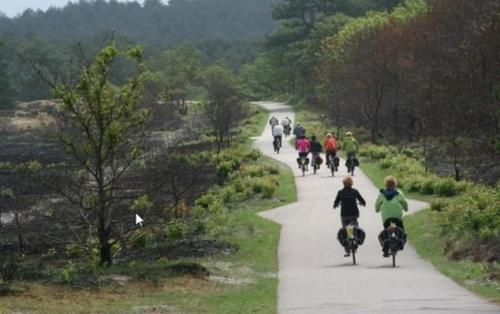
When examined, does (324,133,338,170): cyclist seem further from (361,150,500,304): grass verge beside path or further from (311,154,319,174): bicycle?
(361,150,500,304): grass verge beside path

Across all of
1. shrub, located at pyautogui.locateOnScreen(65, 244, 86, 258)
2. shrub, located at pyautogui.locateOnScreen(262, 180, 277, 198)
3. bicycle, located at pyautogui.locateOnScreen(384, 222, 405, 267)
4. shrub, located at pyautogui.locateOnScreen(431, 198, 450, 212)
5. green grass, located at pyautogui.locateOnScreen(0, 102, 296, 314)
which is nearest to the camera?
green grass, located at pyautogui.locateOnScreen(0, 102, 296, 314)

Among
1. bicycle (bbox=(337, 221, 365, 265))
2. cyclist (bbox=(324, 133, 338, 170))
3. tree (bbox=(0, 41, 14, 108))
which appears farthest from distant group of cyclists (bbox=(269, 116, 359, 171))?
tree (bbox=(0, 41, 14, 108))

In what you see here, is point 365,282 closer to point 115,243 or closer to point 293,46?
point 115,243

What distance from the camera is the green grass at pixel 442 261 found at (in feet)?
48.7

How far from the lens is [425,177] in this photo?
32031mm

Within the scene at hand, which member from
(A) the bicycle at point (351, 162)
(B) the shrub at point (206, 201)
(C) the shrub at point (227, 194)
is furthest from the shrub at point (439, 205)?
(A) the bicycle at point (351, 162)

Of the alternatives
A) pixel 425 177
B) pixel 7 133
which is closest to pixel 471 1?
pixel 425 177

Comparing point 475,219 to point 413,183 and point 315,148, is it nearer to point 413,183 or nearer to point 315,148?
point 413,183

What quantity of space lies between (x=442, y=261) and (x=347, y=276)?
3.05 m

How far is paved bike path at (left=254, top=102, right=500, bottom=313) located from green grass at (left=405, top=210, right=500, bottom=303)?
252 millimetres

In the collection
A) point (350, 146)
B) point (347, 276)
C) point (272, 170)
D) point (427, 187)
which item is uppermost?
point (350, 146)

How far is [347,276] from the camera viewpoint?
16.5 metres

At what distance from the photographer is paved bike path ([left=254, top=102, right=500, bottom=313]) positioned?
42.0 ft

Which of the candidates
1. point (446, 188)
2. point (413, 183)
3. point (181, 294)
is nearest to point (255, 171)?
point (413, 183)
